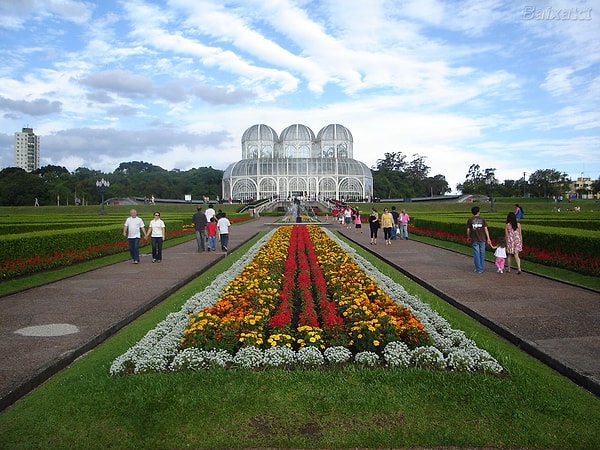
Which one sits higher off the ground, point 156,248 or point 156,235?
point 156,235

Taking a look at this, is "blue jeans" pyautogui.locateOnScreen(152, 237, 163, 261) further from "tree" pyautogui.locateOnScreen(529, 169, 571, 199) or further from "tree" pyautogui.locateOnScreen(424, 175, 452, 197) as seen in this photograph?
"tree" pyautogui.locateOnScreen(424, 175, 452, 197)

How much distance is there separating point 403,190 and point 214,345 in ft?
325

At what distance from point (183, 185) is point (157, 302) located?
84.3m

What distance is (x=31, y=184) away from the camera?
204ft

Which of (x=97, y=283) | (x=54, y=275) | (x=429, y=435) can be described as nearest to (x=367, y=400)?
(x=429, y=435)

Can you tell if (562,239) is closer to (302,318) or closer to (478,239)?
(478,239)

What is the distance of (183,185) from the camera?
91.5 metres

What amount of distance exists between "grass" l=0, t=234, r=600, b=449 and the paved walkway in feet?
1.46

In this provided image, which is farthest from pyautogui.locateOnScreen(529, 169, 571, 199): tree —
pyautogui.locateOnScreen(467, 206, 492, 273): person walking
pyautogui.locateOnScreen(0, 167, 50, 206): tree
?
pyautogui.locateOnScreen(467, 206, 492, 273): person walking

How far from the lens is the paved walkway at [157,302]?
5.63m

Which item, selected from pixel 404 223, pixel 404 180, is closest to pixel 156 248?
pixel 404 223

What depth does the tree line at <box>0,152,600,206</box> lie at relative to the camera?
6344cm

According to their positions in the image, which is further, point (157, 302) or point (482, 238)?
point (482, 238)

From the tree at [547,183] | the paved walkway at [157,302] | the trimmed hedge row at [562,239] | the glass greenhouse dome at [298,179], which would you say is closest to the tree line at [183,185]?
the tree at [547,183]
